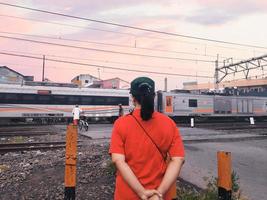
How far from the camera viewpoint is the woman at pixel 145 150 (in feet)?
9.79

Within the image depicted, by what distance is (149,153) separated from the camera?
3.02 meters

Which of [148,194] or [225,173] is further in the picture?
[225,173]

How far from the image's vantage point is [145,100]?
3086 millimetres

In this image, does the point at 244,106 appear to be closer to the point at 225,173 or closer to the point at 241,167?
the point at 241,167

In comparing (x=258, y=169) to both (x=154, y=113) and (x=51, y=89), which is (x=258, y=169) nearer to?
(x=154, y=113)

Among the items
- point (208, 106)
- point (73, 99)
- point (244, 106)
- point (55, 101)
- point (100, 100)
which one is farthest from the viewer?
point (244, 106)

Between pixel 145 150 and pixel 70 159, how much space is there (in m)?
2.08

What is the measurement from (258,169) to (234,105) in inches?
1269

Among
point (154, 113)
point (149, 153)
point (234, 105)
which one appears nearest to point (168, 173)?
point (149, 153)

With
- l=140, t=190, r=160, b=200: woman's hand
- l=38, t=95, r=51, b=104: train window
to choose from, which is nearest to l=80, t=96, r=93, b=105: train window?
l=38, t=95, r=51, b=104: train window

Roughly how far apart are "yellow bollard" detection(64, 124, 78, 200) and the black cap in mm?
1893

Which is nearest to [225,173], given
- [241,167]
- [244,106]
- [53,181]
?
[53,181]

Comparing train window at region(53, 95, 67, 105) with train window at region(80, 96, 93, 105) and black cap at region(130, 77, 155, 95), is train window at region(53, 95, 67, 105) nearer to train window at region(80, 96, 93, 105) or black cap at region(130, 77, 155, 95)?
train window at region(80, 96, 93, 105)

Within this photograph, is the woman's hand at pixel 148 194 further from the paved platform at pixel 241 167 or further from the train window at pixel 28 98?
the train window at pixel 28 98
